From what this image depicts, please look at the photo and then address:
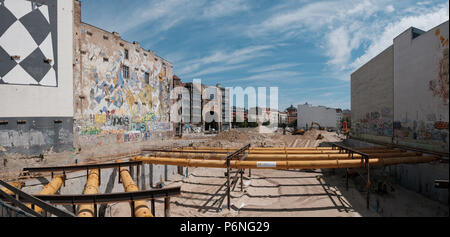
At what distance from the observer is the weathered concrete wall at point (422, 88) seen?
13.5m

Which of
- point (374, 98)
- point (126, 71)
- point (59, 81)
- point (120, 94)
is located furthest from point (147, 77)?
point (374, 98)

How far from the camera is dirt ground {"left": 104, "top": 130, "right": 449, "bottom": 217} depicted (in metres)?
14.4

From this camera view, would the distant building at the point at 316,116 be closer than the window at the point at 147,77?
No

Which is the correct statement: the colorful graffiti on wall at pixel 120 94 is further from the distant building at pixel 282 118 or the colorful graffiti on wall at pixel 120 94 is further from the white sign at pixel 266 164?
the distant building at pixel 282 118

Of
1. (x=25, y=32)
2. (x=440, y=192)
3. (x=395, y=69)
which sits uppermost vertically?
(x=25, y=32)

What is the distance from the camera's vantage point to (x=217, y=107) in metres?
88.1

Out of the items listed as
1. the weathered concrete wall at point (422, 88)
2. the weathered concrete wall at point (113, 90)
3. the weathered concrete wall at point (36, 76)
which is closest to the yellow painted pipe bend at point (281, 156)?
the weathered concrete wall at point (422, 88)

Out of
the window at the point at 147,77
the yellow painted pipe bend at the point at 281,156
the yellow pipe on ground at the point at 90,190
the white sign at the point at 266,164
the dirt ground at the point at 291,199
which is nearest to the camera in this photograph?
the yellow pipe on ground at the point at 90,190

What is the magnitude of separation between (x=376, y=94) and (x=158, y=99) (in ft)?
114

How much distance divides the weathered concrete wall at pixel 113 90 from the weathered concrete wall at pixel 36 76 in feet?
5.96

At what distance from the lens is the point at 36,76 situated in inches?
817

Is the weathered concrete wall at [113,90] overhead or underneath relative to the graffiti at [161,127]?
overhead

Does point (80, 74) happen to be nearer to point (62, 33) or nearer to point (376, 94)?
point (62, 33)

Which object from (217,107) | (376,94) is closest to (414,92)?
(376,94)
